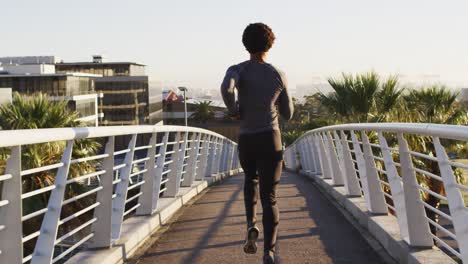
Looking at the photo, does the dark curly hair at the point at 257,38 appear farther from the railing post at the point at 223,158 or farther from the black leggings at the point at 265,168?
the railing post at the point at 223,158

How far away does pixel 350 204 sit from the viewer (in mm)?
8859

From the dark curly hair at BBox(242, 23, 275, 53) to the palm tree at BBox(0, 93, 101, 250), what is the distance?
7.68 meters

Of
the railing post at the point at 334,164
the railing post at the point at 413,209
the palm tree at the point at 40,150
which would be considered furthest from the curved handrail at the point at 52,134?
the palm tree at the point at 40,150

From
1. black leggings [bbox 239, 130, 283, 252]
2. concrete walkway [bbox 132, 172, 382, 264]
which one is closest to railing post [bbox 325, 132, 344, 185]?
concrete walkway [bbox 132, 172, 382, 264]

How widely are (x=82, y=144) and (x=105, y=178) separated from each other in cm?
1271

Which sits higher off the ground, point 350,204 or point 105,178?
point 105,178

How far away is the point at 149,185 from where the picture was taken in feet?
25.9

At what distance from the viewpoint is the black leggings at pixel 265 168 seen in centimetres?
532

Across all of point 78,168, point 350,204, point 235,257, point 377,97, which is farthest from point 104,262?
point 377,97

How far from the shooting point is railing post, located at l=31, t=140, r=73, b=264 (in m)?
4.39

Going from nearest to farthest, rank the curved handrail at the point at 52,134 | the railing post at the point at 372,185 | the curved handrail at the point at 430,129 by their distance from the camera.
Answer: the curved handrail at the point at 52,134 < the curved handrail at the point at 430,129 < the railing post at the point at 372,185

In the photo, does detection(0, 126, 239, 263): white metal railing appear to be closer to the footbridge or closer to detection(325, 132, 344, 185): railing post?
the footbridge

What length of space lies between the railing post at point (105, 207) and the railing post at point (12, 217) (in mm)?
2028

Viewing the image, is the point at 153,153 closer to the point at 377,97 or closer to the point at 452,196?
the point at 452,196
